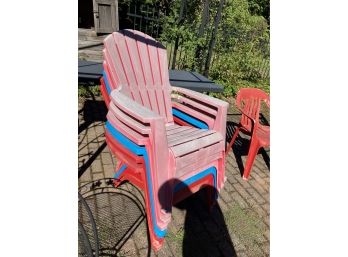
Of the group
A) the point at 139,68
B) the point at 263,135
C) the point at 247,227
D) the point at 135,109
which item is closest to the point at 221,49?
the point at 263,135

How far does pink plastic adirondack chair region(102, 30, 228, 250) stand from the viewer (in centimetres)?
183

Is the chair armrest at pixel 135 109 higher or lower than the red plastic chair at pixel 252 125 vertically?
higher

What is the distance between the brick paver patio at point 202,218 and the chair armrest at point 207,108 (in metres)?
0.86

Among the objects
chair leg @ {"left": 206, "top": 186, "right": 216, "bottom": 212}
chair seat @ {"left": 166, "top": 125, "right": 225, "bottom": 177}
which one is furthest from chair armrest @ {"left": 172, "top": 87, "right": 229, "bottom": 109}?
chair leg @ {"left": 206, "top": 186, "right": 216, "bottom": 212}

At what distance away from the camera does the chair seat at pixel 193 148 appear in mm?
1930

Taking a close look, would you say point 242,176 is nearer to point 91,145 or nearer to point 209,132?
point 209,132

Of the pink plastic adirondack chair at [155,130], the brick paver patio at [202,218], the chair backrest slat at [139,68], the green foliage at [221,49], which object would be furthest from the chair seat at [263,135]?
the green foliage at [221,49]

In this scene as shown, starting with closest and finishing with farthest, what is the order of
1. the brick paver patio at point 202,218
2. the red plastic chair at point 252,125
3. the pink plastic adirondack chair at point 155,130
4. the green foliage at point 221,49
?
the pink plastic adirondack chair at point 155,130 → the brick paver patio at point 202,218 → the red plastic chair at point 252,125 → the green foliage at point 221,49

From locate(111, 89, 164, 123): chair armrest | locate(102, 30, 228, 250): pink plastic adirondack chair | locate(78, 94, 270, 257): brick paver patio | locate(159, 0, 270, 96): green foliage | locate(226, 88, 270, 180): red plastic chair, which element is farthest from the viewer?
locate(159, 0, 270, 96): green foliage

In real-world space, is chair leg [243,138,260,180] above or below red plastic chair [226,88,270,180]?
below

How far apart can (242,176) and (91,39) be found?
22.2 ft

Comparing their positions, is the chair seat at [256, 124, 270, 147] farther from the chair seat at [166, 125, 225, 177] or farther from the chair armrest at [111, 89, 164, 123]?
the chair armrest at [111, 89, 164, 123]

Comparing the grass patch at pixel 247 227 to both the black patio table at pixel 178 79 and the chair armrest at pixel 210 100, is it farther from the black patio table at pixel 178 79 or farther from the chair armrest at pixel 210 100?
the black patio table at pixel 178 79
